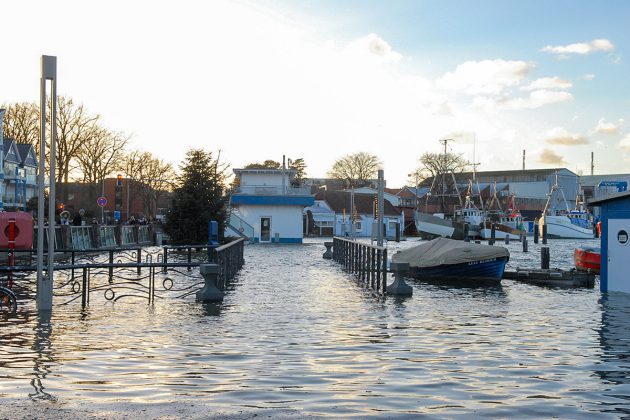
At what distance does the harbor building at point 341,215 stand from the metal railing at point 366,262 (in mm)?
63774

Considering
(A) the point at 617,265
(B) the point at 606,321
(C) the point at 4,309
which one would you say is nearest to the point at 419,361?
(B) the point at 606,321

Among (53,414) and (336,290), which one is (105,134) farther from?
(53,414)

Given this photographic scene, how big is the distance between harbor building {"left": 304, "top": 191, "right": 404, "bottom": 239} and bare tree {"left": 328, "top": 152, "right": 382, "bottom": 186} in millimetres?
19710

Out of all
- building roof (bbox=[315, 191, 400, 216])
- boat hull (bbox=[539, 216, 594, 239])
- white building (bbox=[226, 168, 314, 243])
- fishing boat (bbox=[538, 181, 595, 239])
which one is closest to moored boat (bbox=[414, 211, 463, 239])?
building roof (bbox=[315, 191, 400, 216])

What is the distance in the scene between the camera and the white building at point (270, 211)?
67500 mm

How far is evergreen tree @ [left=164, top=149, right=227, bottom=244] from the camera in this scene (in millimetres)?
47031

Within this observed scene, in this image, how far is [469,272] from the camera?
96.4ft

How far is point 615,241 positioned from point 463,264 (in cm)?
729

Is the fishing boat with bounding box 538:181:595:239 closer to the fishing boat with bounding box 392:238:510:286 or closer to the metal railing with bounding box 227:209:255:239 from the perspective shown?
the metal railing with bounding box 227:209:255:239

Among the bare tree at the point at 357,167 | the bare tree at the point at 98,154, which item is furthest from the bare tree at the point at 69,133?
the bare tree at the point at 357,167

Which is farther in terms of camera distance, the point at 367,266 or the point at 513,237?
the point at 513,237

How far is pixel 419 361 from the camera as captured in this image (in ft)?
36.1

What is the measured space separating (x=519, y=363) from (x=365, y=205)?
326ft

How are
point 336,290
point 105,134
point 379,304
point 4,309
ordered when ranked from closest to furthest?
point 4,309
point 379,304
point 336,290
point 105,134
